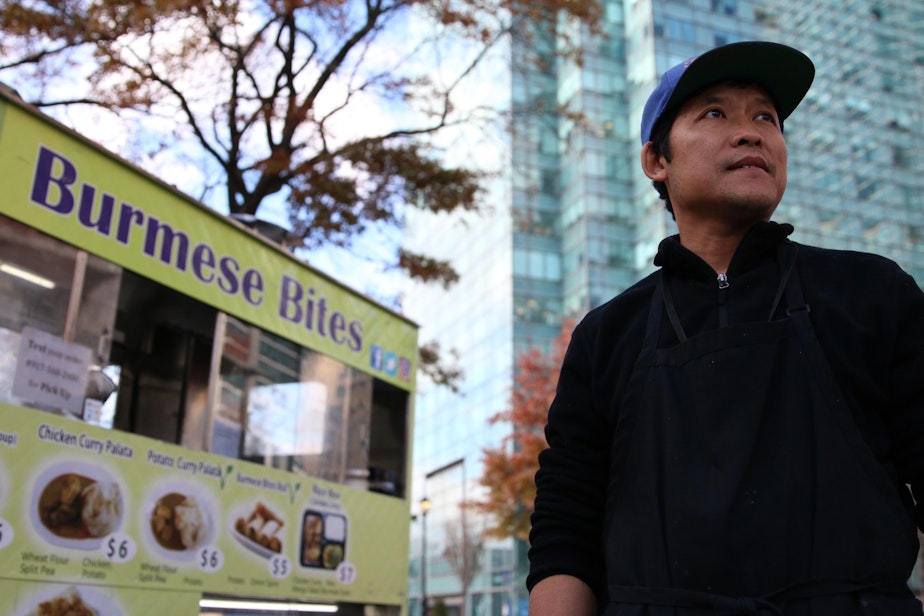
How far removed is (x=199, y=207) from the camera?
645cm

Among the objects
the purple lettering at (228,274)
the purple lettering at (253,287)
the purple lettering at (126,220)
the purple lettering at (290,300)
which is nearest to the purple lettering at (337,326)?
the purple lettering at (290,300)

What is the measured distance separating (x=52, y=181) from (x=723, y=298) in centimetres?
469

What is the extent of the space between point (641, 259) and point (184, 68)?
34209mm

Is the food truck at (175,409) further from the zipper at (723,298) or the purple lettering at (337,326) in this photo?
the zipper at (723,298)

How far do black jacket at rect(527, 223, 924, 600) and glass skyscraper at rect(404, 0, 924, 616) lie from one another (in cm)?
3959

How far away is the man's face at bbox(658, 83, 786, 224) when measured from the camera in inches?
66.3

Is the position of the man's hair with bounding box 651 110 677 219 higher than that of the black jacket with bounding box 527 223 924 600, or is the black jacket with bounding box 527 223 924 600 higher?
the man's hair with bounding box 651 110 677 219

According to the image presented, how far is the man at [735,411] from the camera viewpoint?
130 cm

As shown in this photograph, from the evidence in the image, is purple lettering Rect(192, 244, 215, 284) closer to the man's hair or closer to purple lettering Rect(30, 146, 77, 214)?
purple lettering Rect(30, 146, 77, 214)

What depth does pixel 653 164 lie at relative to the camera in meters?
1.92

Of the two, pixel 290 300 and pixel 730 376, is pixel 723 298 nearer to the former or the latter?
pixel 730 376

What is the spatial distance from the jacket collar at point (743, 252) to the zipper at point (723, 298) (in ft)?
0.06

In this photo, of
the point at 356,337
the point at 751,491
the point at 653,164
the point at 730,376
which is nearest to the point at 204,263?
the point at 356,337

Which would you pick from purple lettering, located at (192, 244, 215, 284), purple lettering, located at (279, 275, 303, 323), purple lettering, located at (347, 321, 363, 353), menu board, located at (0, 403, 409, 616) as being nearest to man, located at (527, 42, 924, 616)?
menu board, located at (0, 403, 409, 616)
